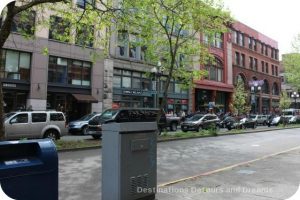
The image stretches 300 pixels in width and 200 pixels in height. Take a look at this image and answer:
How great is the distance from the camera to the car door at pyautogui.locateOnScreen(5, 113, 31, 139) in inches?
727

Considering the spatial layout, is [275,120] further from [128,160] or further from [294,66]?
[128,160]

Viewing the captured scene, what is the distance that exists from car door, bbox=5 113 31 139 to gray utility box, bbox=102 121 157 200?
1374 centimetres

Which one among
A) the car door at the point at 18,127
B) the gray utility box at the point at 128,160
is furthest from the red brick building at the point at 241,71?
the gray utility box at the point at 128,160

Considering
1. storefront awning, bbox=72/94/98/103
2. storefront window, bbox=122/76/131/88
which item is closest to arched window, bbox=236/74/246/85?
storefront window, bbox=122/76/131/88

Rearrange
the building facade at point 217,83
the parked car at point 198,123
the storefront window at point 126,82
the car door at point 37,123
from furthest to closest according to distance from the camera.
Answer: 1. the building facade at point 217,83
2. the storefront window at point 126,82
3. the parked car at point 198,123
4. the car door at point 37,123

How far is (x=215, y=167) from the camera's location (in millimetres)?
11164

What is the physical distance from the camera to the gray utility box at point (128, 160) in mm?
5785

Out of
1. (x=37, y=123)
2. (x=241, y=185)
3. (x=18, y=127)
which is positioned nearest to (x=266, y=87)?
(x=37, y=123)

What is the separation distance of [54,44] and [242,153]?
863 inches

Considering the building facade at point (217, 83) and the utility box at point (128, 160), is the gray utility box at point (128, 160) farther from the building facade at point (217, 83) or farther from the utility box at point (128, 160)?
the building facade at point (217, 83)

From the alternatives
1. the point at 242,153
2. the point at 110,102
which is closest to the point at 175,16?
the point at 242,153

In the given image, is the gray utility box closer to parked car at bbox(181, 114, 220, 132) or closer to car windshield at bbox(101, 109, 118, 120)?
car windshield at bbox(101, 109, 118, 120)

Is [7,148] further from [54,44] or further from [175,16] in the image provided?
[54,44]

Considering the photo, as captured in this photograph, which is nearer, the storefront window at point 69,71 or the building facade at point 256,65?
the storefront window at point 69,71
